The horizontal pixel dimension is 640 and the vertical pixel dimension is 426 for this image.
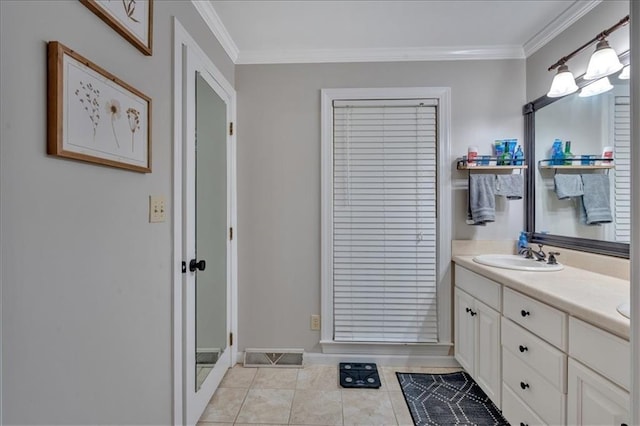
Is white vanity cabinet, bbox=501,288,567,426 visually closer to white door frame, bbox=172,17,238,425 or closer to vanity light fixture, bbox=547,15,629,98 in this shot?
vanity light fixture, bbox=547,15,629,98

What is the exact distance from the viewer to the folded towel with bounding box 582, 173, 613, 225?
1692 mm

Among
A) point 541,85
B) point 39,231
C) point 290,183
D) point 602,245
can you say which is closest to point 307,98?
point 290,183

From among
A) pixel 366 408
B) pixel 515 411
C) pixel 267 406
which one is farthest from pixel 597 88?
pixel 267 406

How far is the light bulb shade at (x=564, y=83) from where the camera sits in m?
1.84

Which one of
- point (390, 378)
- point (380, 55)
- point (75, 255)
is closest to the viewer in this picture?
point (75, 255)

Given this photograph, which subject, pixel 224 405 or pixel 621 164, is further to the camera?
pixel 224 405

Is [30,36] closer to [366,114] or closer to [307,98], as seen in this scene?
[307,98]

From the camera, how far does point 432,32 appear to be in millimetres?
2107

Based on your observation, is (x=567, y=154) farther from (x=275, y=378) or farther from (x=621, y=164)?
(x=275, y=378)

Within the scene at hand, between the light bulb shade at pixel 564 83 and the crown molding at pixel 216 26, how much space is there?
2.19 meters

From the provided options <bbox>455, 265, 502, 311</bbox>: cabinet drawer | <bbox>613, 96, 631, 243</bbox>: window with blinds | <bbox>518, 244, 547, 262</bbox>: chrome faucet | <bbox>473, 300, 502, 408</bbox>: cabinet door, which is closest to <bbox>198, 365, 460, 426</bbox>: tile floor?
Answer: <bbox>473, 300, 502, 408</bbox>: cabinet door

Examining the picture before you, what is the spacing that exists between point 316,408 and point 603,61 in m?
2.56

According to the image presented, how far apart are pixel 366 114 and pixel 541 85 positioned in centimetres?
126

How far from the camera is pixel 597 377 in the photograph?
111 cm
